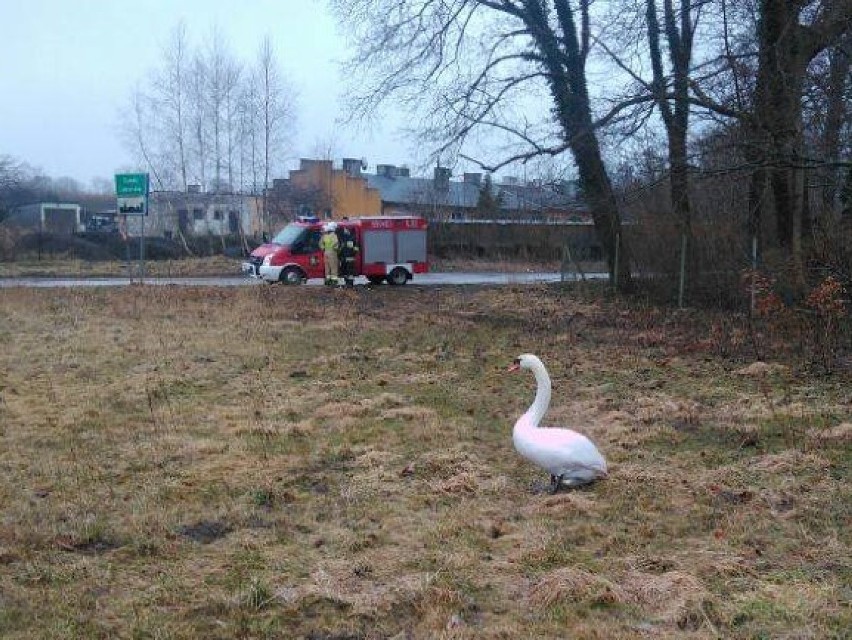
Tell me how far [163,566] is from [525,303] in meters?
17.6

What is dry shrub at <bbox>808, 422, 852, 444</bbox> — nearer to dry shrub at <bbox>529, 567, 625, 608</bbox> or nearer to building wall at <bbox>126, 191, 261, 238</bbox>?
dry shrub at <bbox>529, 567, 625, 608</bbox>

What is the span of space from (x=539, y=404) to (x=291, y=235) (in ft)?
68.7

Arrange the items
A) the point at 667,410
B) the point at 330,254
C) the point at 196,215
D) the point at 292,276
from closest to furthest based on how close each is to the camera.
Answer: the point at 667,410
the point at 330,254
the point at 292,276
the point at 196,215

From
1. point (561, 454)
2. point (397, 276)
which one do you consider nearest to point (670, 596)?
point (561, 454)

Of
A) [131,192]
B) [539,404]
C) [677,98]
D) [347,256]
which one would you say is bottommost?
[539,404]

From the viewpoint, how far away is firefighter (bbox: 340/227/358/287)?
26.9 m

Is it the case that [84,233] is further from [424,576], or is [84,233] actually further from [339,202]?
[424,576]

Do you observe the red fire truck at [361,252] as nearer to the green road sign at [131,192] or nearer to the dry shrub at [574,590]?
the green road sign at [131,192]

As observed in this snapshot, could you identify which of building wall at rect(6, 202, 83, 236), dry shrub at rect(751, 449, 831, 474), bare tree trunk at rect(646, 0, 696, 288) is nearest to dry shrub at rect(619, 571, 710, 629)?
dry shrub at rect(751, 449, 831, 474)

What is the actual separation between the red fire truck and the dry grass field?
44.5 ft

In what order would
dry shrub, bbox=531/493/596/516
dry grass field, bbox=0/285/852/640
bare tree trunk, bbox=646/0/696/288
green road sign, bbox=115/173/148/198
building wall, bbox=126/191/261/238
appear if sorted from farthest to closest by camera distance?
building wall, bbox=126/191/261/238 → green road sign, bbox=115/173/148/198 → bare tree trunk, bbox=646/0/696/288 → dry shrub, bbox=531/493/596/516 → dry grass field, bbox=0/285/852/640

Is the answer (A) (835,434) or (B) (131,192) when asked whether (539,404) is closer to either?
(A) (835,434)

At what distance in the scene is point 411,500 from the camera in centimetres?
632

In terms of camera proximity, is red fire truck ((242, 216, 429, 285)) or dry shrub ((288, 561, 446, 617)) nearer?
→ dry shrub ((288, 561, 446, 617))
